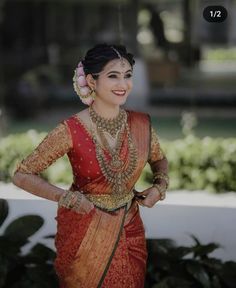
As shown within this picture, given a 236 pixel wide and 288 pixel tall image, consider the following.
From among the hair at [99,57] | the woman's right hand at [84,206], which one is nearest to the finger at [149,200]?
the woman's right hand at [84,206]

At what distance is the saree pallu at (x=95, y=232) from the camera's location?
240 cm

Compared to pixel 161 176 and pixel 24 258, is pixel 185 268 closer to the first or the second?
pixel 24 258

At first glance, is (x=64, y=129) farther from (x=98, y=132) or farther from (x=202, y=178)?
(x=202, y=178)

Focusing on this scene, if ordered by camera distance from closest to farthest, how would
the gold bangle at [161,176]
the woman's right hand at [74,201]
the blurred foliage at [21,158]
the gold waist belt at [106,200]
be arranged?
the woman's right hand at [74,201]
the gold waist belt at [106,200]
the gold bangle at [161,176]
the blurred foliage at [21,158]

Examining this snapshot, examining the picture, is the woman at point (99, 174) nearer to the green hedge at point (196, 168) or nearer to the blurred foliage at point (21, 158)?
the green hedge at point (196, 168)

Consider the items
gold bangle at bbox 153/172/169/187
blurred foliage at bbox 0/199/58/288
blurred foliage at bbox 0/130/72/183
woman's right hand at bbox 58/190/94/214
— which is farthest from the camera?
blurred foliage at bbox 0/130/72/183

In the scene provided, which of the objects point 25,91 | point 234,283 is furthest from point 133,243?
point 25,91

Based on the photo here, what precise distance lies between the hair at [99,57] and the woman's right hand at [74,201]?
15.3 inches

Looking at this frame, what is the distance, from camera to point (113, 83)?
93.5 inches

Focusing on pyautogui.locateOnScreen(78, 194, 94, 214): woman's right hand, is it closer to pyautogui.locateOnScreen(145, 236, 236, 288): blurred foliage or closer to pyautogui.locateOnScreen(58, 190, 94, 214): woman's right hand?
pyautogui.locateOnScreen(58, 190, 94, 214): woman's right hand

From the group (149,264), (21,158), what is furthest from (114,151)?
(21,158)

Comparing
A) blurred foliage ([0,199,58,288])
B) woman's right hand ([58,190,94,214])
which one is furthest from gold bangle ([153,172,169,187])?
blurred foliage ([0,199,58,288])

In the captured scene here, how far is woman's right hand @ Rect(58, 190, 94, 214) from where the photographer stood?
91.6 inches

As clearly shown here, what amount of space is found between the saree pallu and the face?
0.12m
